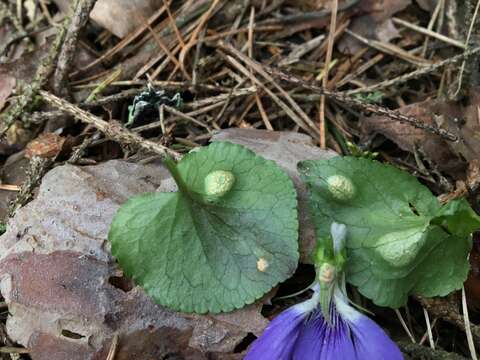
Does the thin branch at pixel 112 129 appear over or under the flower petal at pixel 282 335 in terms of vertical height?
over

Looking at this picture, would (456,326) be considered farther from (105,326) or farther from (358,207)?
(105,326)

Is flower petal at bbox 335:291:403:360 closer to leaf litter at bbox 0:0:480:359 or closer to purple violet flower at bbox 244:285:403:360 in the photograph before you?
purple violet flower at bbox 244:285:403:360

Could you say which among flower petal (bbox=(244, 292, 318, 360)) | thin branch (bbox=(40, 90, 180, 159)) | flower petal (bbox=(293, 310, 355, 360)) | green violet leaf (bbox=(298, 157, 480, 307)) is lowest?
flower petal (bbox=(293, 310, 355, 360))

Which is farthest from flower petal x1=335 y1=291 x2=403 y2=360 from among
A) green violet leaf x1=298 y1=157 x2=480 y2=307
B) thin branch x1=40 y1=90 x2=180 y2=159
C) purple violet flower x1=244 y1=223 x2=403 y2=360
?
thin branch x1=40 y1=90 x2=180 y2=159

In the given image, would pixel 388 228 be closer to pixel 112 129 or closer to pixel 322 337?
pixel 322 337

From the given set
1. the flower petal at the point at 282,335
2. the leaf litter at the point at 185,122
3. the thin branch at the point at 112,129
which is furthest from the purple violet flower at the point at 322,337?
the thin branch at the point at 112,129

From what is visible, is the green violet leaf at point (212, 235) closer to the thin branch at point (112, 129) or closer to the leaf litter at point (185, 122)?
Result: the leaf litter at point (185, 122)
